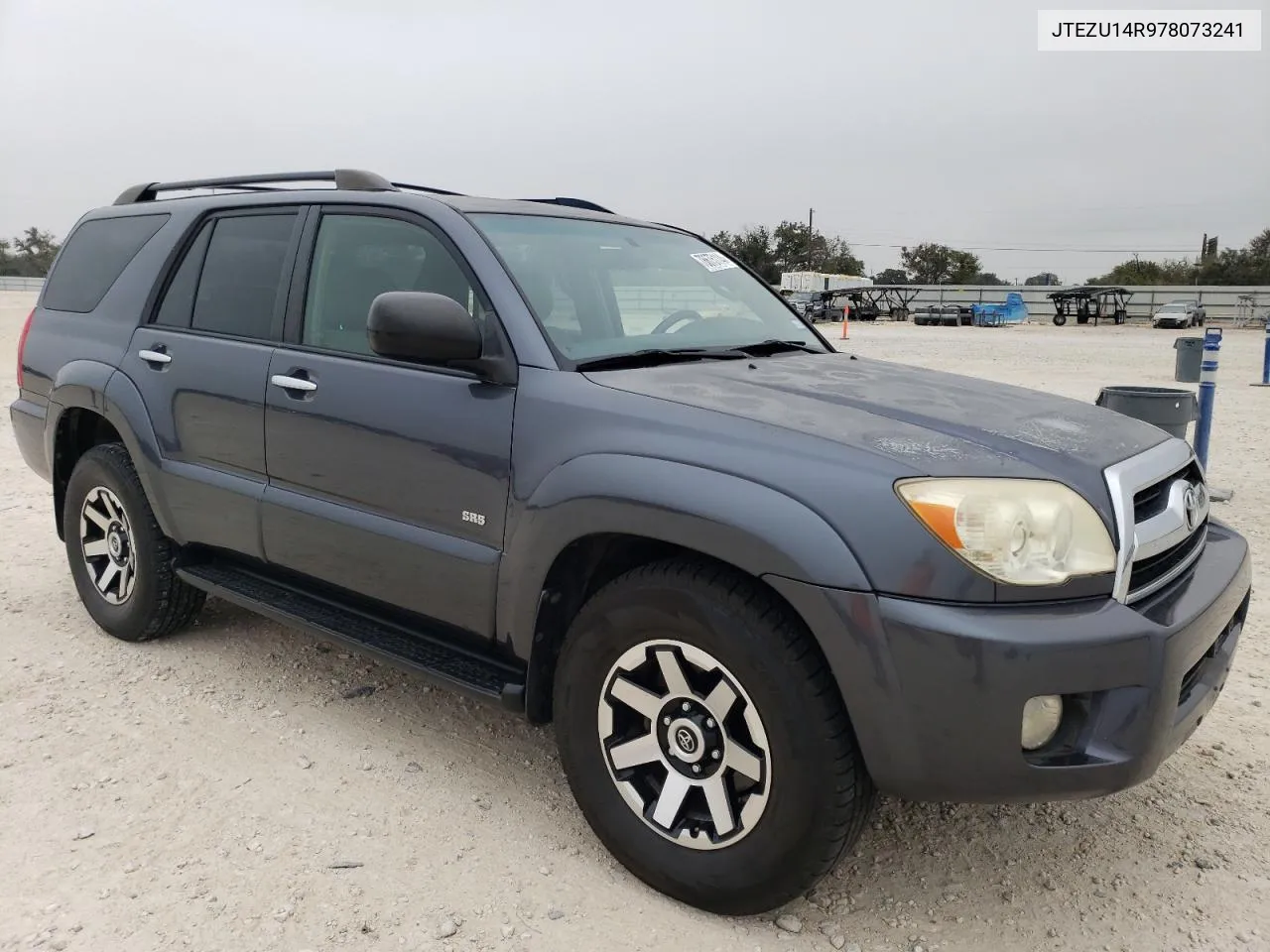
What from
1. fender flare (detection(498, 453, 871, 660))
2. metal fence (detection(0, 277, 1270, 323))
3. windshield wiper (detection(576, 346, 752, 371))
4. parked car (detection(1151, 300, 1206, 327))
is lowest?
fender flare (detection(498, 453, 871, 660))

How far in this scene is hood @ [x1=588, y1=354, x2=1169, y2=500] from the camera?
2188 mm

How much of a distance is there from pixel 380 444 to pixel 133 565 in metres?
1.73

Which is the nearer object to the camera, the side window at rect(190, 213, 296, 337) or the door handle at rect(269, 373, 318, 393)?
the door handle at rect(269, 373, 318, 393)

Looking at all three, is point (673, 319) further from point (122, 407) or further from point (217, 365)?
point (122, 407)

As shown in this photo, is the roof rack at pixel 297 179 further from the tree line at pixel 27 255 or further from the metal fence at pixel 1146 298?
the tree line at pixel 27 255

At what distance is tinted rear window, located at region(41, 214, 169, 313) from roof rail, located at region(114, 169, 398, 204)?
187mm

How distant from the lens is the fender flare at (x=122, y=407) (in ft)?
12.3

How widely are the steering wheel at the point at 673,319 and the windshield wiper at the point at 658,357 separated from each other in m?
0.13

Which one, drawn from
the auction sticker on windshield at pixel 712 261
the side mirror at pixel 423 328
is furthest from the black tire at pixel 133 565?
the auction sticker on windshield at pixel 712 261

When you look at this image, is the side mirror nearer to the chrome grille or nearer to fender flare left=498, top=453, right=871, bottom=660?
fender flare left=498, top=453, right=871, bottom=660

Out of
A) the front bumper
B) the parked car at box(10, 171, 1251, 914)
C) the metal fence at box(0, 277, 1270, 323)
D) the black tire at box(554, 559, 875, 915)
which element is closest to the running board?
the parked car at box(10, 171, 1251, 914)

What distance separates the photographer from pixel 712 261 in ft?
12.3

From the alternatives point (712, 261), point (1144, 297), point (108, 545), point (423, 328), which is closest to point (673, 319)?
point (712, 261)

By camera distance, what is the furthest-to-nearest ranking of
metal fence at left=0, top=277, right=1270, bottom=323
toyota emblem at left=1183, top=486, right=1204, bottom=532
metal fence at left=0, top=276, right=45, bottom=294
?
metal fence at left=0, top=276, right=45, bottom=294
metal fence at left=0, top=277, right=1270, bottom=323
toyota emblem at left=1183, top=486, right=1204, bottom=532
